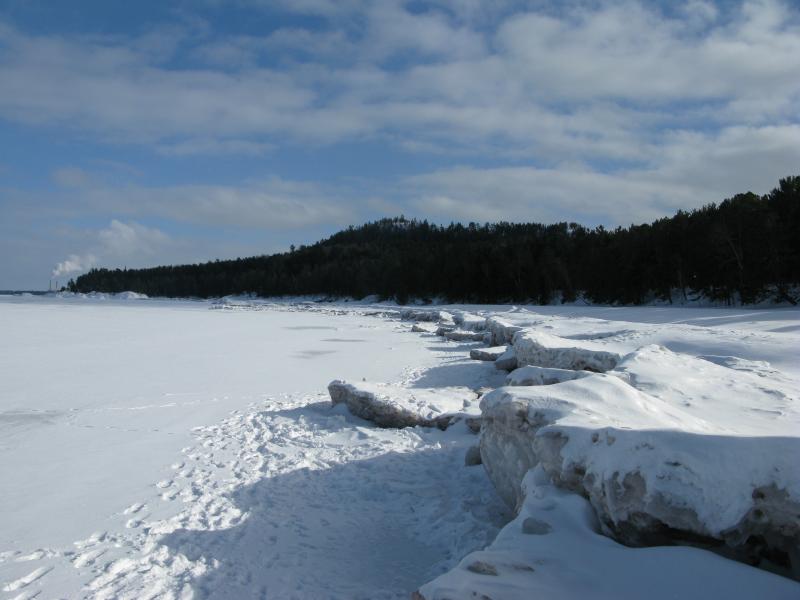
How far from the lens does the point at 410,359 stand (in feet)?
52.0

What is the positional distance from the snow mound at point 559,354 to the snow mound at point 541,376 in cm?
A: 252

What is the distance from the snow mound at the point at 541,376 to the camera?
6.96 metres

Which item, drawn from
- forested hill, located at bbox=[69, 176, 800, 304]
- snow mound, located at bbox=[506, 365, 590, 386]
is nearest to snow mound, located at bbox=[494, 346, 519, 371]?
snow mound, located at bbox=[506, 365, 590, 386]

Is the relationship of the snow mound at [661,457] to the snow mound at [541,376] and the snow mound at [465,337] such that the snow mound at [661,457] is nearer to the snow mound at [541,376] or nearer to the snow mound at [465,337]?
the snow mound at [541,376]

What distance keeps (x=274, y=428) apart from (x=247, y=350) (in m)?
9.84

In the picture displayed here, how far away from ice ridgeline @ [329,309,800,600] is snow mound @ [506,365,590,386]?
3.57 ft

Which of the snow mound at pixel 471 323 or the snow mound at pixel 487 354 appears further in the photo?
the snow mound at pixel 471 323

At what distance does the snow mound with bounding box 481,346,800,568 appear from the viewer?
10.8ft

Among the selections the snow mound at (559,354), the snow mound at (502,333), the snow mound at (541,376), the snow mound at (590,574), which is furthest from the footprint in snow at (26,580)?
the snow mound at (502,333)

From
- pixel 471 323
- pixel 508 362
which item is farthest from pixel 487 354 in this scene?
pixel 471 323

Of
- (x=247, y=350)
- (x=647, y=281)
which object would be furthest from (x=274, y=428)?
(x=647, y=281)

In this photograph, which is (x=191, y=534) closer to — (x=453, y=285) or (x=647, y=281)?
(x=647, y=281)

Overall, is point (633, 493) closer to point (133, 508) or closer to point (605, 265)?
point (133, 508)

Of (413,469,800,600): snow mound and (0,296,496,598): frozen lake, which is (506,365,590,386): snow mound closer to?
(413,469,800,600): snow mound
